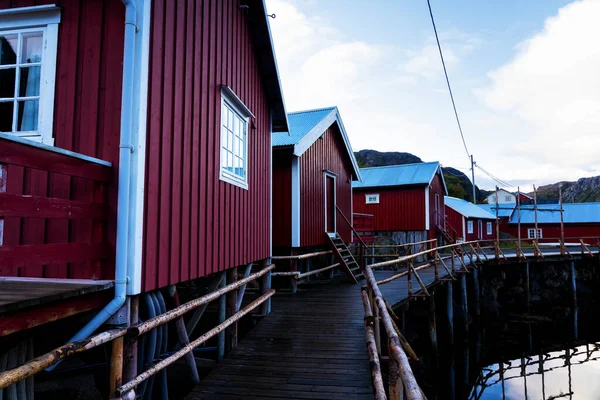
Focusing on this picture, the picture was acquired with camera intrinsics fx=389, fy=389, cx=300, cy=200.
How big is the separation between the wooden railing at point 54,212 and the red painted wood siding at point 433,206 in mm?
21958

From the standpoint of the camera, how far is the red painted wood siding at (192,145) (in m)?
4.26

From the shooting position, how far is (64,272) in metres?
3.74

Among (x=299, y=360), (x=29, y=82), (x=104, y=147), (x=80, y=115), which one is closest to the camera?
(x=104, y=147)

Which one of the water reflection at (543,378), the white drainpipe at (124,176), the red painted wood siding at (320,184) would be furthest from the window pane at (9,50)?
the water reflection at (543,378)

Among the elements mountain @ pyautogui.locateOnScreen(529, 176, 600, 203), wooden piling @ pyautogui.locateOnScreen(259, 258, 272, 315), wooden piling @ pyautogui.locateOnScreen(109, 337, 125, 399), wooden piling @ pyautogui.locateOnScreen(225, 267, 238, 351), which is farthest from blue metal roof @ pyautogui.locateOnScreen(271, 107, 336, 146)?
mountain @ pyautogui.locateOnScreen(529, 176, 600, 203)

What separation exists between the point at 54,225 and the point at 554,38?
1772 centimetres

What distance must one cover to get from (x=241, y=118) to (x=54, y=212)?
15.0ft

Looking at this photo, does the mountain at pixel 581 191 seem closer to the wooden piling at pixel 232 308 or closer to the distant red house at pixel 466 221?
the distant red house at pixel 466 221

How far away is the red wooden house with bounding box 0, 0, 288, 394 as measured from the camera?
312cm

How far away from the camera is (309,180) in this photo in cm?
1242

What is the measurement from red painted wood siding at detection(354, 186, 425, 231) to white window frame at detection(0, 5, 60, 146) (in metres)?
20.8

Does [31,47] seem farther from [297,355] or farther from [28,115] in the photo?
[297,355]

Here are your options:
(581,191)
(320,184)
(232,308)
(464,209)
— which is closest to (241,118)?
(232,308)

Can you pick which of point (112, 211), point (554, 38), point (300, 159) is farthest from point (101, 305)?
point (554, 38)
